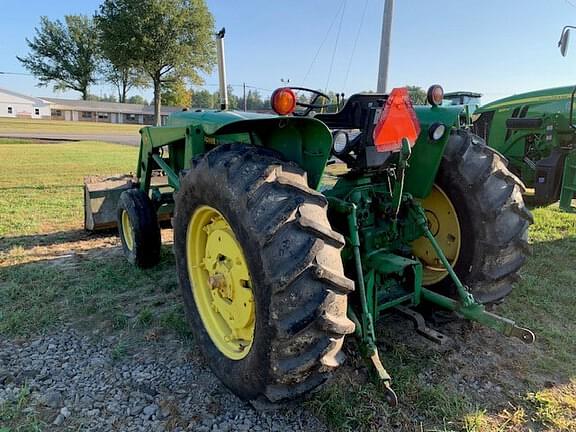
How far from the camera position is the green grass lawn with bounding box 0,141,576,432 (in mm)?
2209

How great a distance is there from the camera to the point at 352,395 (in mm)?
2297

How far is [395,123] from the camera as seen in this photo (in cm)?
236

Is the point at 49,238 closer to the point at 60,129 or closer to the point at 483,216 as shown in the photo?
the point at 483,216

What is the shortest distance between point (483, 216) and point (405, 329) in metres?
0.94

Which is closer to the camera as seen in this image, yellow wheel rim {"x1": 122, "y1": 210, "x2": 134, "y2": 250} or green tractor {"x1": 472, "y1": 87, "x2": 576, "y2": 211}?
yellow wheel rim {"x1": 122, "y1": 210, "x2": 134, "y2": 250}

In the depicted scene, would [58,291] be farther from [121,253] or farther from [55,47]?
[55,47]

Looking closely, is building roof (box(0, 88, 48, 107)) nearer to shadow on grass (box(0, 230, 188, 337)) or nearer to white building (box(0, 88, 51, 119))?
white building (box(0, 88, 51, 119))

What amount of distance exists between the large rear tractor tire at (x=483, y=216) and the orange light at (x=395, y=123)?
55 centimetres

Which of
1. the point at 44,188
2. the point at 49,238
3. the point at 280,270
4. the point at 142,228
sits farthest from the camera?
the point at 44,188

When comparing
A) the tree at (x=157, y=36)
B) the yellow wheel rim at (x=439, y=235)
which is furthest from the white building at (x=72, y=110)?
the yellow wheel rim at (x=439, y=235)

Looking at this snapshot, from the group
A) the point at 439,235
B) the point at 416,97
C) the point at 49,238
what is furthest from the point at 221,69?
the point at 416,97

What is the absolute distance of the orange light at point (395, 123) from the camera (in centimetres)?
233

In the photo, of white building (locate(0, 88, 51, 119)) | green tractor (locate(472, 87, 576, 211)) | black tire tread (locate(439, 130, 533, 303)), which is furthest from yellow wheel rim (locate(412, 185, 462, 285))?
white building (locate(0, 88, 51, 119))

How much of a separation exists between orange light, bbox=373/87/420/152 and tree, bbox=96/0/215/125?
29.1 metres
